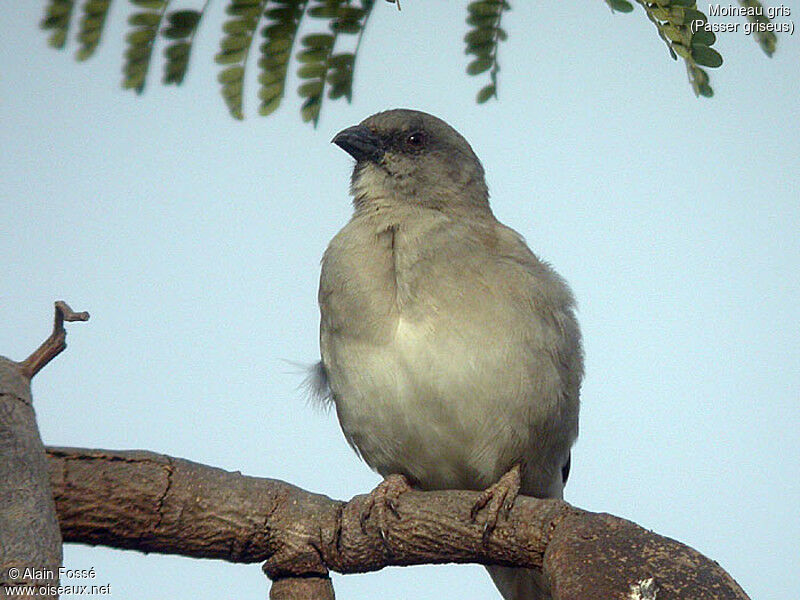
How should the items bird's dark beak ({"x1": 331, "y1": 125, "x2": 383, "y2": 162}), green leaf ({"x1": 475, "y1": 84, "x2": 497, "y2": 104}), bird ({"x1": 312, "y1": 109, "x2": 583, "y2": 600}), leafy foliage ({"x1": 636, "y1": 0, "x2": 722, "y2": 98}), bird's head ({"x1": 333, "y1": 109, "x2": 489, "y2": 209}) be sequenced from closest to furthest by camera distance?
leafy foliage ({"x1": 636, "y1": 0, "x2": 722, "y2": 98}), green leaf ({"x1": 475, "y1": 84, "x2": 497, "y2": 104}), bird ({"x1": 312, "y1": 109, "x2": 583, "y2": 600}), bird's head ({"x1": 333, "y1": 109, "x2": 489, "y2": 209}), bird's dark beak ({"x1": 331, "y1": 125, "x2": 383, "y2": 162})

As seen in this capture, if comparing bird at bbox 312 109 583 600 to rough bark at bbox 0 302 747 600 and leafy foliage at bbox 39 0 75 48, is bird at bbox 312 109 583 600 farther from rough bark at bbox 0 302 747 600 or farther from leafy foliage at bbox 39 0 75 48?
leafy foliage at bbox 39 0 75 48

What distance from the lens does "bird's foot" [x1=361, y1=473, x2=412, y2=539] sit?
4562 millimetres

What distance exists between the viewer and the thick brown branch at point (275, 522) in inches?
168

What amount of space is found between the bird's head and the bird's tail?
2007 millimetres

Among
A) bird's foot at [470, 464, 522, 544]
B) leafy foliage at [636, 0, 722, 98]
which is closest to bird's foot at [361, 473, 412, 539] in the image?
bird's foot at [470, 464, 522, 544]

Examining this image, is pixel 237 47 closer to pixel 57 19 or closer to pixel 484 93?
pixel 57 19

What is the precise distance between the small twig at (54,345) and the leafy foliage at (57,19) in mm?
978

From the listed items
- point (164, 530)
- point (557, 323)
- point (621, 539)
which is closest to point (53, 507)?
point (164, 530)

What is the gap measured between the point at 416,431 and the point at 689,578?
1.84m

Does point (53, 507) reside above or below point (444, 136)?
below

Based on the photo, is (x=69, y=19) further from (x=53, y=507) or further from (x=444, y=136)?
(x=444, y=136)

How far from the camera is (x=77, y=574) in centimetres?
391

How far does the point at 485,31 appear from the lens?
4.54 metres

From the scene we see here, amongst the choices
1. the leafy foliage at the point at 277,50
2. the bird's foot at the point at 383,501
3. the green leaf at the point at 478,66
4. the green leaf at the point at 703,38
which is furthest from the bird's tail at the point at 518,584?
the green leaf at the point at 703,38
